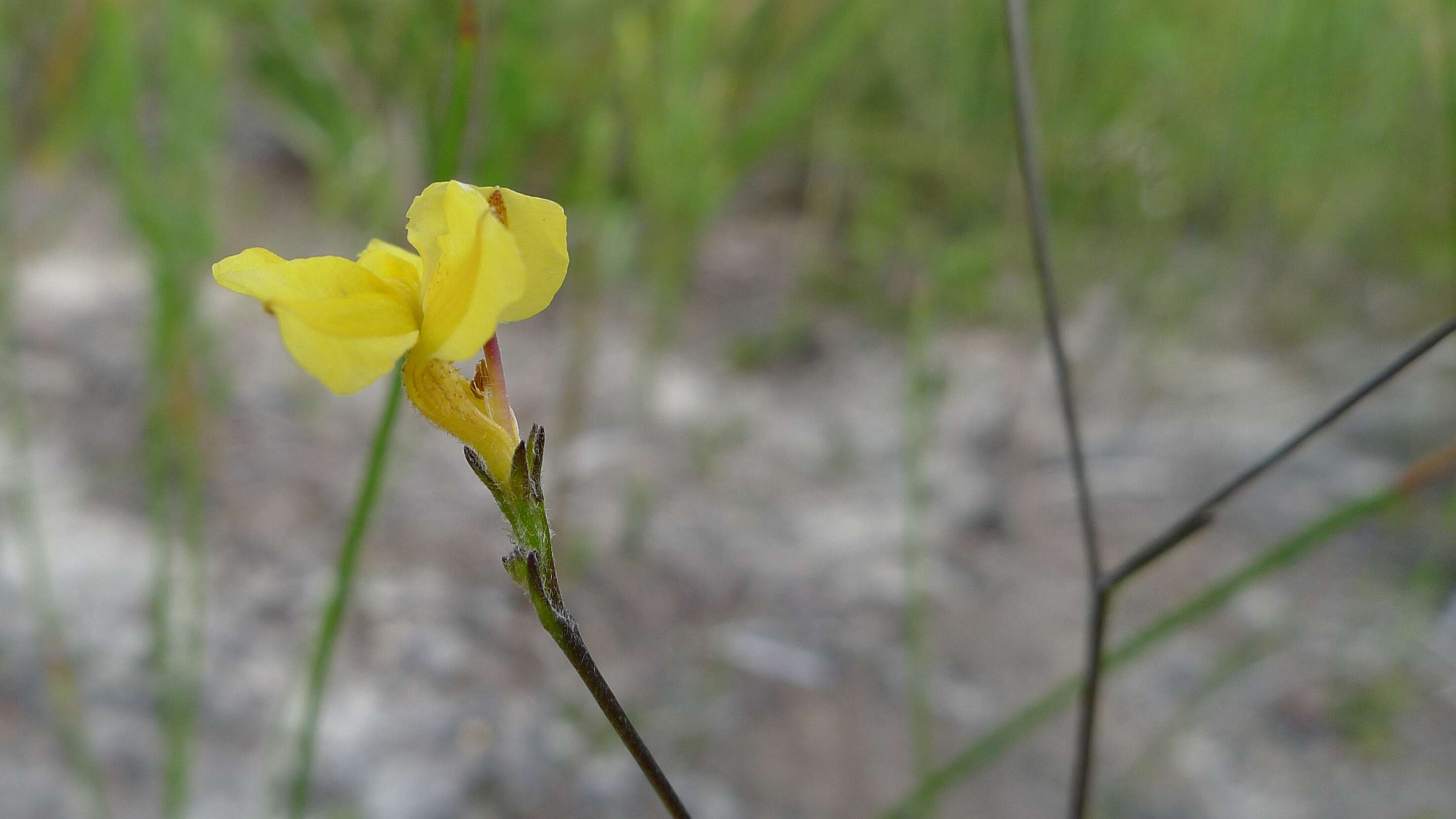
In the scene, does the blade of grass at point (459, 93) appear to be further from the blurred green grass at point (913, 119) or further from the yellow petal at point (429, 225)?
the blurred green grass at point (913, 119)

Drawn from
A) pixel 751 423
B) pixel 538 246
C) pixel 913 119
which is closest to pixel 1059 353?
pixel 538 246

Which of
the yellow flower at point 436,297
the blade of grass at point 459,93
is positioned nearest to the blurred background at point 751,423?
the blade of grass at point 459,93

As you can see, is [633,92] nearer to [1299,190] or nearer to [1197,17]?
[1197,17]

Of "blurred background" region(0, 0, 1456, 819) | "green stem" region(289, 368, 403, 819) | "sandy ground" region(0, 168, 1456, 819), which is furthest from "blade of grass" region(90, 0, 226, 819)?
"green stem" region(289, 368, 403, 819)

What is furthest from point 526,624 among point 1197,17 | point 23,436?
point 1197,17

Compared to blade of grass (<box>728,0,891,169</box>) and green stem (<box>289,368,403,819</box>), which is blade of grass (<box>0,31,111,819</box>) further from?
blade of grass (<box>728,0,891,169</box>)

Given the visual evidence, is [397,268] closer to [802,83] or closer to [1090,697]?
[1090,697]

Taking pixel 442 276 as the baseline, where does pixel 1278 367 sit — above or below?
above
